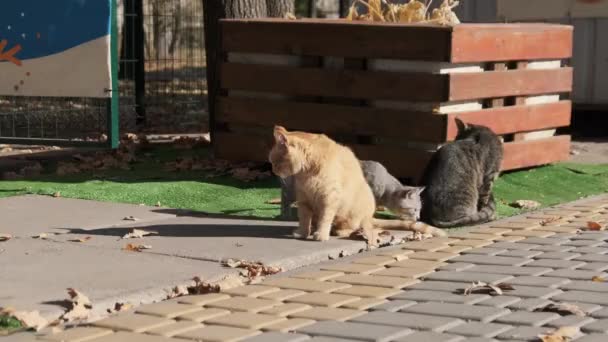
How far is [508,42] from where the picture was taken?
32.4 feet

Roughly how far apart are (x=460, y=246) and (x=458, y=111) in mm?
2320

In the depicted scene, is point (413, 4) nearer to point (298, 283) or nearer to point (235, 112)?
point (235, 112)

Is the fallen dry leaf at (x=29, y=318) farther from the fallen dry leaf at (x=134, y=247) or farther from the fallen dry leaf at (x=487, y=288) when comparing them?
the fallen dry leaf at (x=487, y=288)

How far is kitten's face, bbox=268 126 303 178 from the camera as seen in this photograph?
709 cm

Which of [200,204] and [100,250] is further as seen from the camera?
[200,204]

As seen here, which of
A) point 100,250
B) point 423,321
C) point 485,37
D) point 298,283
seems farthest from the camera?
point 485,37

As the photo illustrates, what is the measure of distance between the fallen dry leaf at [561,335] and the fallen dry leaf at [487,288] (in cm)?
82

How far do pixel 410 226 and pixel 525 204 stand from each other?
1.80 meters

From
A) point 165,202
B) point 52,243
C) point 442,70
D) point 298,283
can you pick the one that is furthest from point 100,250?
point 442,70

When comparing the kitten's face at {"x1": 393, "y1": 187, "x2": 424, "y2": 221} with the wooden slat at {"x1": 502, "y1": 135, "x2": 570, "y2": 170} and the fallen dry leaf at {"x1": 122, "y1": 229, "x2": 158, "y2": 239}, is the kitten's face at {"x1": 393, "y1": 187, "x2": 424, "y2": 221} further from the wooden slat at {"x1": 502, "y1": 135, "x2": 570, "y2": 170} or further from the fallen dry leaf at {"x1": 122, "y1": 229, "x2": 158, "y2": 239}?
the wooden slat at {"x1": 502, "y1": 135, "x2": 570, "y2": 170}

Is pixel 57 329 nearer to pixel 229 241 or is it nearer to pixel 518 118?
pixel 229 241

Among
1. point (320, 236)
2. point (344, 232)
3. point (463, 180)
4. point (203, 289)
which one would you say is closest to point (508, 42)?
point (463, 180)

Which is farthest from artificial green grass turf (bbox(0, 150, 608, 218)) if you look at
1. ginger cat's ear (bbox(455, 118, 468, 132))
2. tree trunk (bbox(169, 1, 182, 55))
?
tree trunk (bbox(169, 1, 182, 55))

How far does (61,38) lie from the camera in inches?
389
